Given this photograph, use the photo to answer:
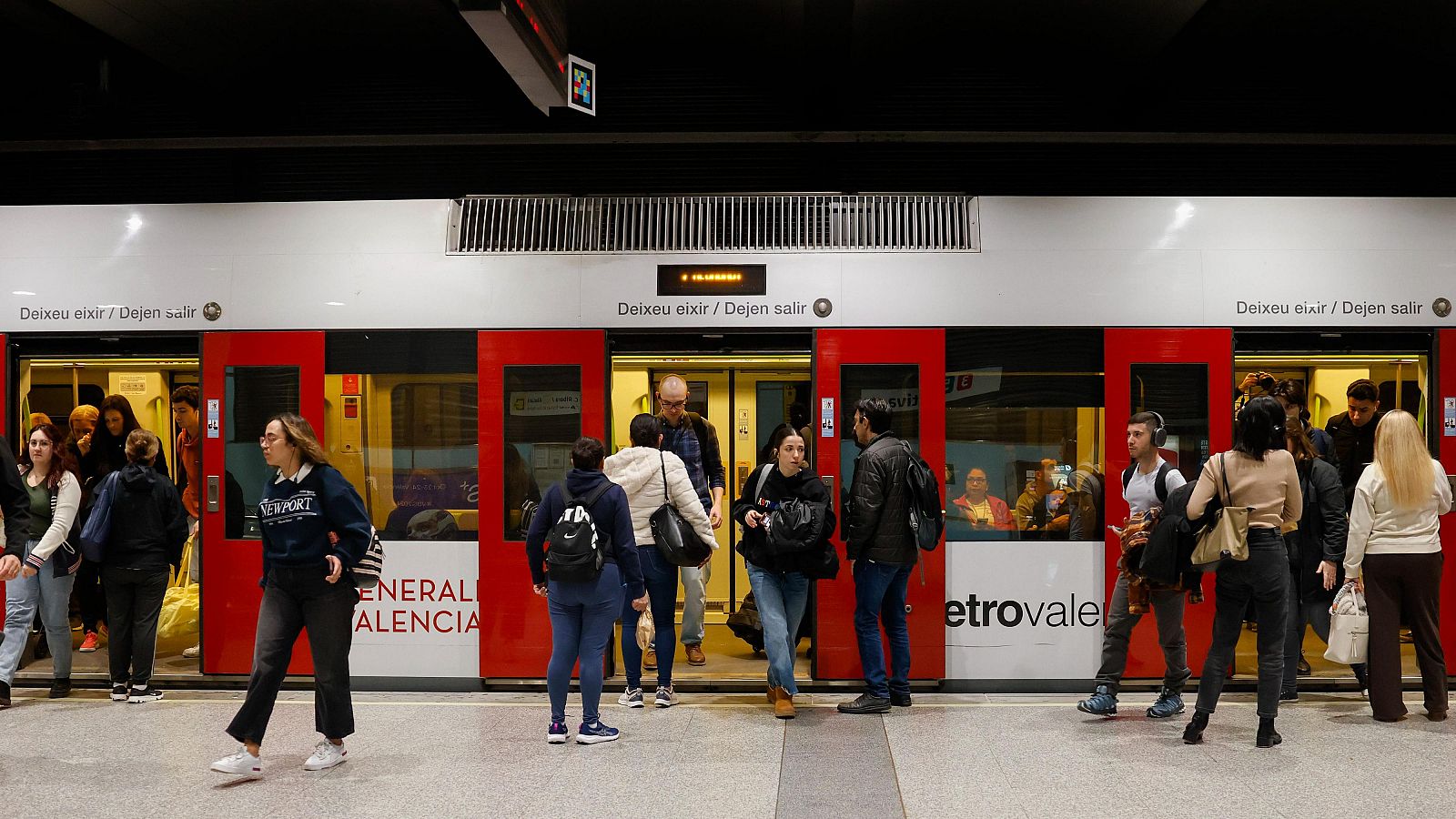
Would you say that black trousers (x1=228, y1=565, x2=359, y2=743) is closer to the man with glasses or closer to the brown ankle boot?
the man with glasses

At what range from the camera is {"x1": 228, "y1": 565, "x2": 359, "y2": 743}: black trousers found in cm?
418

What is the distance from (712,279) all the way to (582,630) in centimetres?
210

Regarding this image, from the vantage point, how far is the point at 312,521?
4.18 m

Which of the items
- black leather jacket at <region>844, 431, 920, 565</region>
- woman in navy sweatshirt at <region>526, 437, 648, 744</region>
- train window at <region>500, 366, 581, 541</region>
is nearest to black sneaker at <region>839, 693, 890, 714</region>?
black leather jacket at <region>844, 431, 920, 565</region>

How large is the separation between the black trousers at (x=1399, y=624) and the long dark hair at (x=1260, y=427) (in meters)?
1.10

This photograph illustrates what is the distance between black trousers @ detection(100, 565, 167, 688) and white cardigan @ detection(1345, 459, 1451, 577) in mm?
6278

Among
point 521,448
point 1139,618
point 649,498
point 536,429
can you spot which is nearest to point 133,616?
point 521,448

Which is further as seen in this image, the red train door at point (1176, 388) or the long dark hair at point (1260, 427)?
the red train door at point (1176, 388)

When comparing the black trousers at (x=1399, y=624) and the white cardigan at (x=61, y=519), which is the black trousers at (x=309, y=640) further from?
the black trousers at (x=1399, y=624)

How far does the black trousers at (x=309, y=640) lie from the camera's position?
418 cm

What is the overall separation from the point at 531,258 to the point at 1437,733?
17.0 feet

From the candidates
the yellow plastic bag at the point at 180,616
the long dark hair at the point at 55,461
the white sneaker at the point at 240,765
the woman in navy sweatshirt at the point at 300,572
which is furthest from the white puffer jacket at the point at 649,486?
the yellow plastic bag at the point at 180,616

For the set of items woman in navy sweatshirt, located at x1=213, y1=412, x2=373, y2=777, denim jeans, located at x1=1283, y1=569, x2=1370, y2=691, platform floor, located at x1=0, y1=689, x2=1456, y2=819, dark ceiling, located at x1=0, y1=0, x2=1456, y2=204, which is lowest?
platform floor, located at x1=0, y1=689, x2=1456, y2=819

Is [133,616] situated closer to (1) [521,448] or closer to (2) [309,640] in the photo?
(2) [309,640]
